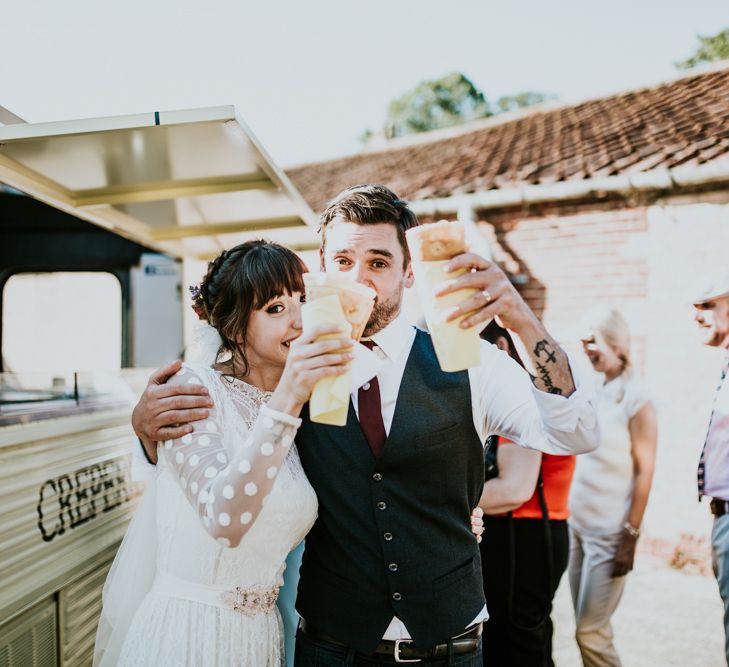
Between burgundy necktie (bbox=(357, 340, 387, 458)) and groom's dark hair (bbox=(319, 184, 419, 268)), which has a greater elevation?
groom's dark hair (bbox=(319, 184, 419, 268))

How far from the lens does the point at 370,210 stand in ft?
6.88

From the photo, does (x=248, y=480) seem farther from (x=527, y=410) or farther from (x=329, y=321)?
(x=527, y=410)

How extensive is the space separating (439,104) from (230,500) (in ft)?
113

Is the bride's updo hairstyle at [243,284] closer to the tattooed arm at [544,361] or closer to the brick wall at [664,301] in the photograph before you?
the tattooed arm at [544,361]

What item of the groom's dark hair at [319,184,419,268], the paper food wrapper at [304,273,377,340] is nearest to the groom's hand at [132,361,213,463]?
the paper food wrapper at [304,273,377,340]

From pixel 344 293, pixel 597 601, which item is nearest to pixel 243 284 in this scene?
pixel 344 293

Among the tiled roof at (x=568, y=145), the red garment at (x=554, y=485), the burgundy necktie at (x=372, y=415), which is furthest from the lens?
the tiled roof at (x=568, y=145)

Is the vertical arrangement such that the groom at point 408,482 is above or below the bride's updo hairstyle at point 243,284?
below

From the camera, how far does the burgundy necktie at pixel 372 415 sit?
74.8 inches

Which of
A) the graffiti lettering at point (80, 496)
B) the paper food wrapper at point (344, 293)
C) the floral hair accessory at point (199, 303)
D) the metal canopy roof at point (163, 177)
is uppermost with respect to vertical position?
the metal canopy roof at point (163, 177)

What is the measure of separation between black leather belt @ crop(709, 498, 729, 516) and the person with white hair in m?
0.36

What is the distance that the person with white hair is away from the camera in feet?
12.0

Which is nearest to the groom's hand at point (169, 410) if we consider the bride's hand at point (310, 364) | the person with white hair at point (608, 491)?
the bride's hand at point (310, 364)

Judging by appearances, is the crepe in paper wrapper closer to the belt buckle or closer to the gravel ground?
the belt buckle
